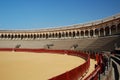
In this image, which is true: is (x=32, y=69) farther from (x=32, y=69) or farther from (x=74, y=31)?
(x=74, y=31)

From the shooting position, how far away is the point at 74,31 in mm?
60062

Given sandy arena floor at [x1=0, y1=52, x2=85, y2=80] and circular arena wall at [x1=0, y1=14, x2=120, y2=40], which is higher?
circular arena wall at [x1=0, y1=14, x2=120, y2=40]

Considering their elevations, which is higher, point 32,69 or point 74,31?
point 74,31

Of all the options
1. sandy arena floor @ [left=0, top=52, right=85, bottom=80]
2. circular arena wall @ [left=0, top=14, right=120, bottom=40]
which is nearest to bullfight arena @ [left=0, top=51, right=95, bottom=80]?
sandy arena floor @ [left=0, top=52, right=85, bottom=80]

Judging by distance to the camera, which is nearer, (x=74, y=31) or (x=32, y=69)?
(x=32, y=69)

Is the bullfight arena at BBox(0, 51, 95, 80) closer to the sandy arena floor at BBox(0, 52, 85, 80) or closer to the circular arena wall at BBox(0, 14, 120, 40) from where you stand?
the sandy arena floor at BBox(0, 52, 85, 80)

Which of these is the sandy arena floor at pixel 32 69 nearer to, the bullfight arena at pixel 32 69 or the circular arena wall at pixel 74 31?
the bullfight arena at pixel 32 69

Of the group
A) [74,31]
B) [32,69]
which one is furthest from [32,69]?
[74,31]

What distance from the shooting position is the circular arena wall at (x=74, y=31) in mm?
44281

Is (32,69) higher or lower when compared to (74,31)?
lower

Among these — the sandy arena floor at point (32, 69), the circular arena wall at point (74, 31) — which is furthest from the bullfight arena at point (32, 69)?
the circular arena wall at point (74, 31)

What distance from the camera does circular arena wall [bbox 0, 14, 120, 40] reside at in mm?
44281

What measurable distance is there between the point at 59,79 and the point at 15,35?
6983 cm

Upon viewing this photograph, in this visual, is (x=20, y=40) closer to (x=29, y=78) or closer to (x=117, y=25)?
(x=117, y=25)
